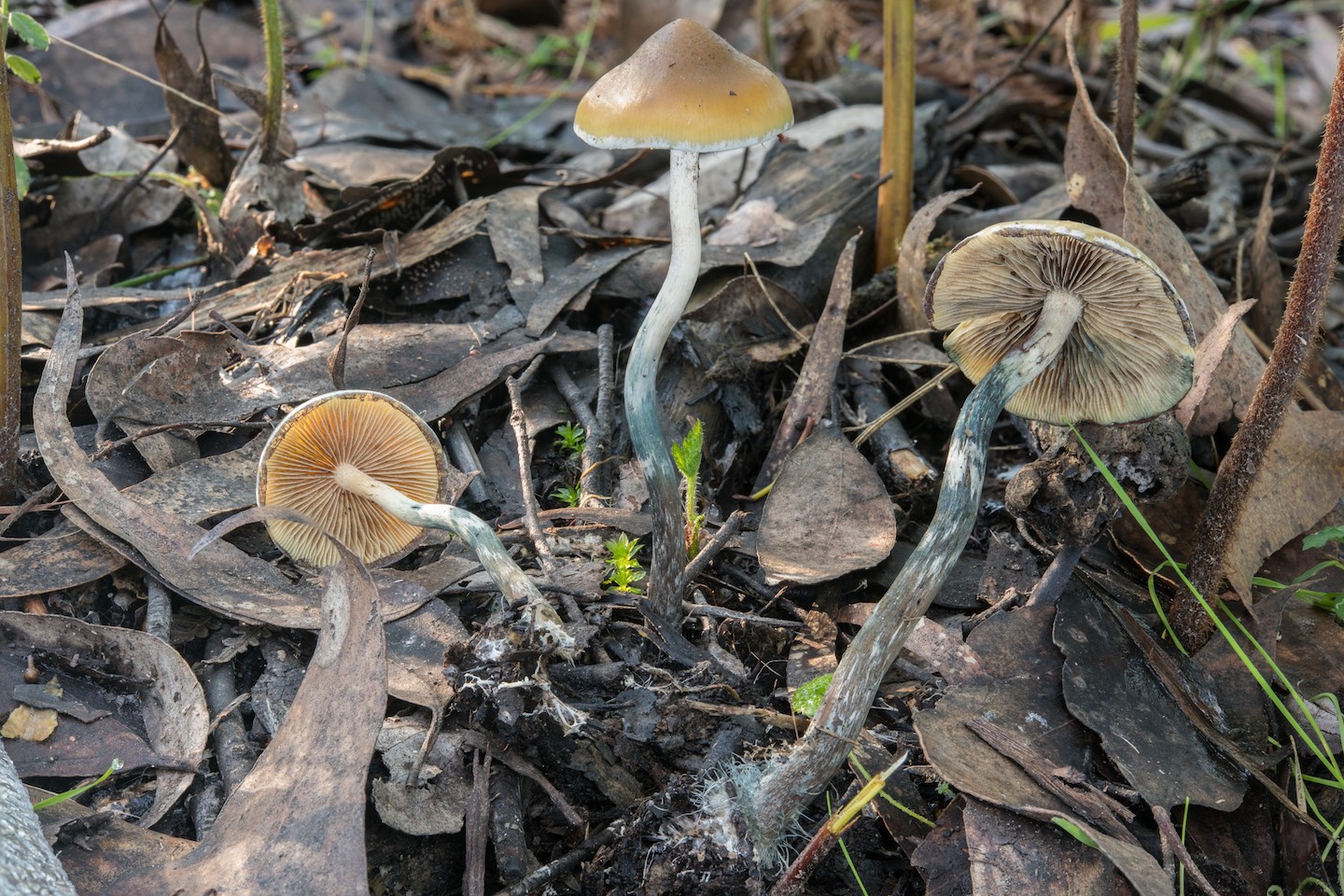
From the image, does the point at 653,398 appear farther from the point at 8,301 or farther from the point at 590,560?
the point at 8,301

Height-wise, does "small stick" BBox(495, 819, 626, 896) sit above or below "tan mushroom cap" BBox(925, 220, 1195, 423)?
below

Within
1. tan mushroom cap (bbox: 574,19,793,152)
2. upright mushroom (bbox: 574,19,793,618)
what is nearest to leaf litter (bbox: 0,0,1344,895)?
upright mushroom (bbox: 574,19,793,618)

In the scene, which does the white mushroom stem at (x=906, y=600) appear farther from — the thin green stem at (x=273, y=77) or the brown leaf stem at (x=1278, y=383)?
the thin green stem at (x=273, y=77)

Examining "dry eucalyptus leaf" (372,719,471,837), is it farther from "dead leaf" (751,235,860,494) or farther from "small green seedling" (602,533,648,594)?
"dead leaf" (751,235,860,494)

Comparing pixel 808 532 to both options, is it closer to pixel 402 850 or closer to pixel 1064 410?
pixel 1064 410

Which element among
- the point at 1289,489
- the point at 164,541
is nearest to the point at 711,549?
the point at 164,541

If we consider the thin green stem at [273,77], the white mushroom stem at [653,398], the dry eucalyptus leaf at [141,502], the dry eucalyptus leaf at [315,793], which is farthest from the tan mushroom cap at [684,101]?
the thin green stem at [273,77]
